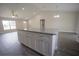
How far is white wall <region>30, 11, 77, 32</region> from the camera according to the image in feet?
3.21

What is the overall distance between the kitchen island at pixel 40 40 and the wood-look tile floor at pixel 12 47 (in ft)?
0.28

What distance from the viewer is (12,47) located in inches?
42.9

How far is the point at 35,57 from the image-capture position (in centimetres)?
110

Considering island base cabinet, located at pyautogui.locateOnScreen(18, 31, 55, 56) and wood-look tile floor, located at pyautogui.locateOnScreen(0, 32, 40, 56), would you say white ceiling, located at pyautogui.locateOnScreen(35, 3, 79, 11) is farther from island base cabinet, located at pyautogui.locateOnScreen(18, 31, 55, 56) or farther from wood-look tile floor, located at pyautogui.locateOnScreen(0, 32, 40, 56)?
wood-look tile floor, located at pyautogui.locateOnScreen(0, 32, 40, 56)

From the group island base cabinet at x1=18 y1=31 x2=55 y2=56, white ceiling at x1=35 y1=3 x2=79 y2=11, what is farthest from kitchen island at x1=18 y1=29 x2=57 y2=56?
white ceiling at x1=35 y1=3 x2=79 y2=11

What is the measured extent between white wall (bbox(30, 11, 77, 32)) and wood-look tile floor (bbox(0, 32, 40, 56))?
1.34 ft

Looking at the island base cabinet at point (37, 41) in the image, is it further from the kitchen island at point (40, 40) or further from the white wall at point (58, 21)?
the white wall at point (58, 21)

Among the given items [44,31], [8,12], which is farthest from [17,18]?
[44,31]

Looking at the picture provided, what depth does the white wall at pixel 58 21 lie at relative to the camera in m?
0.98

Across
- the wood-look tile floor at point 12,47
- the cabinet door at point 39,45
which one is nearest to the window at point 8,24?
the wood-look tile floor at point 12,47

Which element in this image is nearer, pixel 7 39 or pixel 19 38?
pixel 7 39

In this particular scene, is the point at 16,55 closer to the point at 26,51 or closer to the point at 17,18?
the point at 26,51

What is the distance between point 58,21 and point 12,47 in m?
0.89

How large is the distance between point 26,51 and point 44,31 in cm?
48
